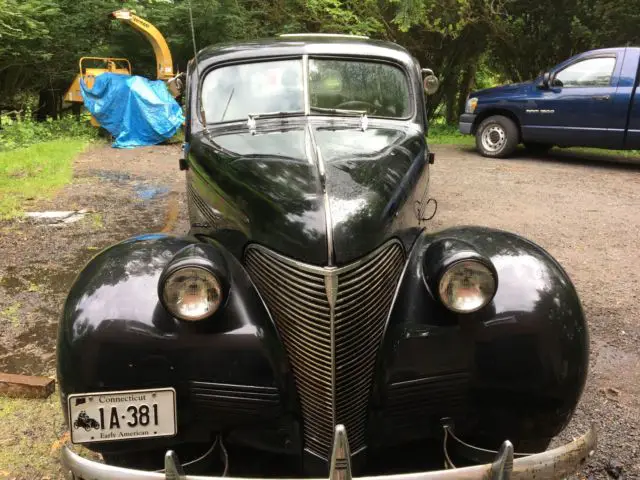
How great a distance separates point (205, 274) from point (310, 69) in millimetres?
2019

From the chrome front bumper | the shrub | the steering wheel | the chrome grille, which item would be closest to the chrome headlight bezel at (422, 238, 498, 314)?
the chrome grille

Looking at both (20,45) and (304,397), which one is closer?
(304,397)

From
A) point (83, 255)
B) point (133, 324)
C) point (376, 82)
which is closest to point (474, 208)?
point (376, 82)

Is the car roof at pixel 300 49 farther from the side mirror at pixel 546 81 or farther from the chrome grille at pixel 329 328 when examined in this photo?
the side mirror at pixel 546 81

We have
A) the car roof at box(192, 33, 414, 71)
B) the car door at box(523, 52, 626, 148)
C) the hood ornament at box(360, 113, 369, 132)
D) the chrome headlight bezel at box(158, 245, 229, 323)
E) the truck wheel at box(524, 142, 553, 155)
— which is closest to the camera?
the chrome headlight bezel at box(158, 245, 229, 323)

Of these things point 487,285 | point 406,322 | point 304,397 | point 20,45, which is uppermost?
point 20,45

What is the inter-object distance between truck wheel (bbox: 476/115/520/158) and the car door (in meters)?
0.40

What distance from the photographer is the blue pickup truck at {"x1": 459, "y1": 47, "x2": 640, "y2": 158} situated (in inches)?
379

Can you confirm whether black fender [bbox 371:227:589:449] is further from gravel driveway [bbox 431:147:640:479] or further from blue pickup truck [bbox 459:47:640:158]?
blue pickup truck [bbox 459:47:640:158]

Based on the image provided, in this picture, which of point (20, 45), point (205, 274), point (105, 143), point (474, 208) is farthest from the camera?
point (20, 45)

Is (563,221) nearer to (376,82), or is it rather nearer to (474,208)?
(474,208)

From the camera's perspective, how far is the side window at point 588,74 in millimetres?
9836

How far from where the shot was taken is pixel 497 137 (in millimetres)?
11297

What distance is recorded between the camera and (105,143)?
13.2 m
